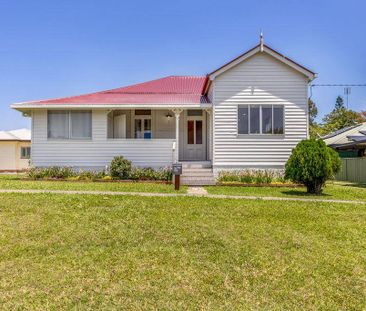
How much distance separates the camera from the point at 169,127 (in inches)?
765

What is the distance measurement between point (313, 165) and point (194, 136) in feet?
26.8

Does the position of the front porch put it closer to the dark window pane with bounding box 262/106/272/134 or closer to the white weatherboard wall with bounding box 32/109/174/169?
the white weatherboard wall with bounding box 32/109/174/169

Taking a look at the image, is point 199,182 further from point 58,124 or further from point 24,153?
point 24,153

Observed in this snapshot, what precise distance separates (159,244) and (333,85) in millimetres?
28741

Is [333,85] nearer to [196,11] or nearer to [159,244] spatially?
[196,11]

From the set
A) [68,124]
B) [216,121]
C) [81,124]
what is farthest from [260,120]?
[68,124]

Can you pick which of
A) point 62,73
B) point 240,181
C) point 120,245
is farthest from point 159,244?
point 62,73

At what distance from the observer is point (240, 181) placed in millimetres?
15570

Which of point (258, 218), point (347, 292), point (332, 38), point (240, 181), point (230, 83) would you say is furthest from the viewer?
point (332, 38)

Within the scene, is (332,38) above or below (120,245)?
above

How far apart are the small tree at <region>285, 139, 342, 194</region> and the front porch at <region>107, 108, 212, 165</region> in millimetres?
6716

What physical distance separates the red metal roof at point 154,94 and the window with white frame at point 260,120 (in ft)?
7.65

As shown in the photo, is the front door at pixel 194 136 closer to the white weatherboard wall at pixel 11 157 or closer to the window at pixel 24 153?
the white weatherboard wall at pixel 11 157

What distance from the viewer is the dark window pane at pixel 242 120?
16688mm
